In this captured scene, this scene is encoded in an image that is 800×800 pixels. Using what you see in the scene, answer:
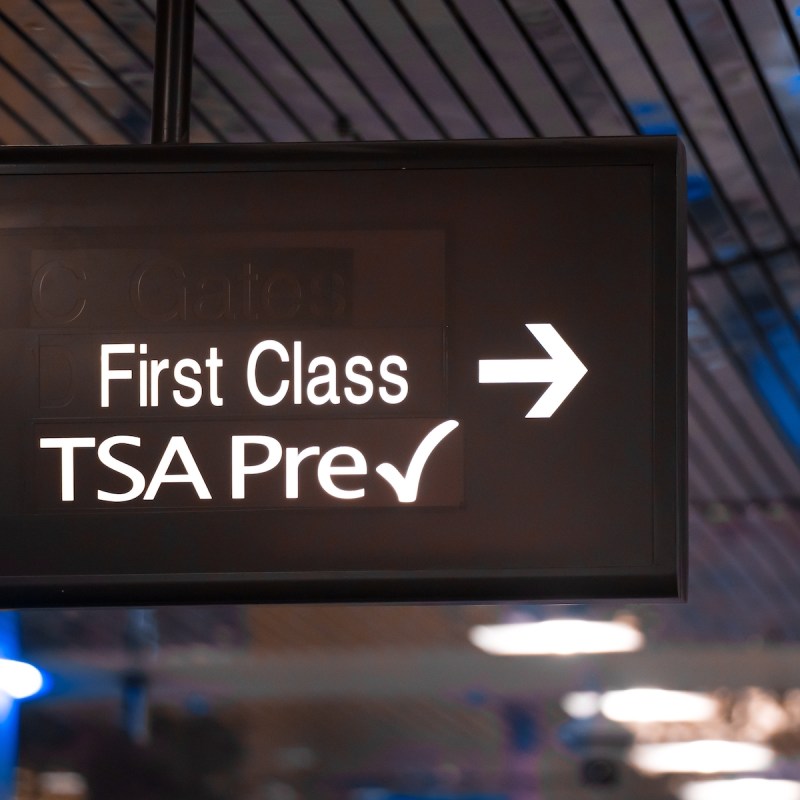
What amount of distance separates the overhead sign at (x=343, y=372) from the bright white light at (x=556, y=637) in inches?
468

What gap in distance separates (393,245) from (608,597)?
705 mm

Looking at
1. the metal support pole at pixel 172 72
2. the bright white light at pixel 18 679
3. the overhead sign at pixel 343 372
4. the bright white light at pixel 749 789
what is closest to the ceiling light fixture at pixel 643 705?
the bright white light at pixel 749 789

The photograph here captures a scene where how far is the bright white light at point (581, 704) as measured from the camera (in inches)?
616

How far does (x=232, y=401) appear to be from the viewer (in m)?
2.46

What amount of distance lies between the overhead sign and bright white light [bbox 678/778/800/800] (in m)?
15.3

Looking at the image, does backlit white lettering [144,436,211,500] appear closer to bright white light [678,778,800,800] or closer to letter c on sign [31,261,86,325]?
letter c on sign [31,261,86,325]

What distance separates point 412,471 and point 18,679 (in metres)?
14.3

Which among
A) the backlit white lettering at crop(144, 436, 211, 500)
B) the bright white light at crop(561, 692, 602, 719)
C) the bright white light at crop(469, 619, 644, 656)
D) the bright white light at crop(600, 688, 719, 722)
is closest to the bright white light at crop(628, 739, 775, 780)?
the bright white light at crop(600, 688, 719, 722)

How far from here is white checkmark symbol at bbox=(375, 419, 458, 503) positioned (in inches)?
95.6

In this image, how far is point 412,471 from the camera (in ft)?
7.97

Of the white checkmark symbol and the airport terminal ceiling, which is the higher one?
the airport terminal ceiling

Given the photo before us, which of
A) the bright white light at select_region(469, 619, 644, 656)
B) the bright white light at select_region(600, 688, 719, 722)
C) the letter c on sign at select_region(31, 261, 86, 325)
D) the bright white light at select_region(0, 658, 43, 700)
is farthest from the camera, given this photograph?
the bright white light at select_region(600, 688, 719, 722)

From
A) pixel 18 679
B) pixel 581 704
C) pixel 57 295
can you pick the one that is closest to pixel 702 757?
pixel 581 704

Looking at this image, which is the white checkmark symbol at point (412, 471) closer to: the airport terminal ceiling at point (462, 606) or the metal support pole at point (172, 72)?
the metal support pole at point (172, 72)
